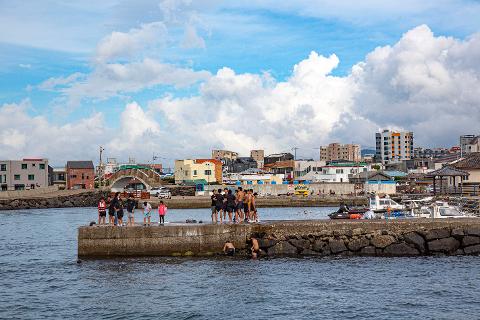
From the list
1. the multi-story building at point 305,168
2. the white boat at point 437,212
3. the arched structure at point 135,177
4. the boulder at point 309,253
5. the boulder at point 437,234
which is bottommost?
the boulder at point 309,253

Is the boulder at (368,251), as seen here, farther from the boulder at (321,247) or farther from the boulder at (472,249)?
the boulder at (472,249)

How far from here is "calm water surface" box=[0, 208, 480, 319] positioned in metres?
23.9

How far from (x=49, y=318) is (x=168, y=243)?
12.9 metres

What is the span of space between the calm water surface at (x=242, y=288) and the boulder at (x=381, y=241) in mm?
1479

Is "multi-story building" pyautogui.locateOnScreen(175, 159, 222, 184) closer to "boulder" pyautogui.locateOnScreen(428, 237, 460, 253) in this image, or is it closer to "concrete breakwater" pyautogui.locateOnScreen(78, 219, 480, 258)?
"concrete breakwater" pyautogui.locateOnScreen(78, 219, 480, 258)

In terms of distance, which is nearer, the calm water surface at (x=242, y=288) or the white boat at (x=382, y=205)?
the calm water surface at (x=242, y=288)

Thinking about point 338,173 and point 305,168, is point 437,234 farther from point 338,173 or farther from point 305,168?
point 305,168

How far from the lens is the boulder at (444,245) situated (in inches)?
1425

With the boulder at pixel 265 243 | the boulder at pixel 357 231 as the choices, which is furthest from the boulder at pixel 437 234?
the boulder at pixel 265 243

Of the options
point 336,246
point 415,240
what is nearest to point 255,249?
point 336,246

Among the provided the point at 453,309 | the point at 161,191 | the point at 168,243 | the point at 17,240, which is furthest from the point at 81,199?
the point at 453,309

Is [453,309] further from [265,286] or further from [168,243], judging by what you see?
[168,243]

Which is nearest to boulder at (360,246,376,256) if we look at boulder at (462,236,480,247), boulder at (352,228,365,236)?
boulder at (352,228,365,236)

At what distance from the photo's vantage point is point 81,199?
12469cm
